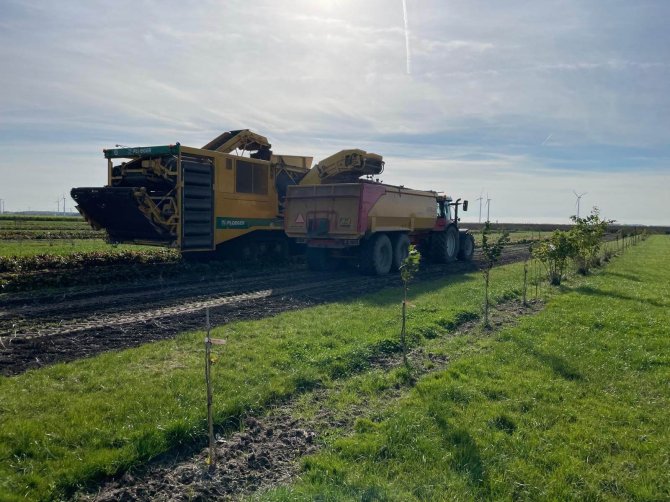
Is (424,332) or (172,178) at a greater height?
(172,178)

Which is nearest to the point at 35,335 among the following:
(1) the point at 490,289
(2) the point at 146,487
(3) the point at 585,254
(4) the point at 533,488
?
(2) the point at 146,487

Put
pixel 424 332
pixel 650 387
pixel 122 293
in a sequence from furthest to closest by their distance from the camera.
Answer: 1. pixel 122 293
2. pixel 424 332
3. pixel 650 387

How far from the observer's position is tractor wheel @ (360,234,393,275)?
15852mm

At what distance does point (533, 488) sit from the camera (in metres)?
3.89

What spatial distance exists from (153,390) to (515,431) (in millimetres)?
3749

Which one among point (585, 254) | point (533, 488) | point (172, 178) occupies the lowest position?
point (533, 488)

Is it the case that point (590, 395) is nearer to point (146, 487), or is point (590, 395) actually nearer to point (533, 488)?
point (533, 488)

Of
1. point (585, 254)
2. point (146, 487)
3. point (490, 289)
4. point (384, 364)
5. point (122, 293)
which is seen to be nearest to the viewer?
point (146, 487)

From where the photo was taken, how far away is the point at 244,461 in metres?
4.26

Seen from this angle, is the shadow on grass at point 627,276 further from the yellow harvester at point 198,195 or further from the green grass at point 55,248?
the green grass at point 55,248

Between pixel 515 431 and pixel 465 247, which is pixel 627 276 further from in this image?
pixel 515 431

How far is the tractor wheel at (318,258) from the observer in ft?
55.8

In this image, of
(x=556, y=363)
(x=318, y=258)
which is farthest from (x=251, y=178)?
(x=556, y=363)

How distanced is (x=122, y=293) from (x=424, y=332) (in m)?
7.02
